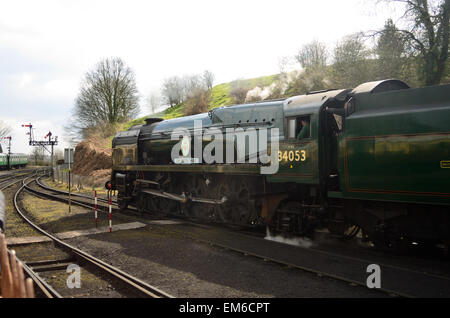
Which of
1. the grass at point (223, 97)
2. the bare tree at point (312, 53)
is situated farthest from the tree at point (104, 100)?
the bare tree at point (312, 53)

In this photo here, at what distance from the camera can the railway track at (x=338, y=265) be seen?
18.6 feet

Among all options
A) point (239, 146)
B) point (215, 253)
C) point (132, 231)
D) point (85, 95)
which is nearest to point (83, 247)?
point (132, 231)

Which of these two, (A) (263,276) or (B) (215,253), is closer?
(A) (263,276)

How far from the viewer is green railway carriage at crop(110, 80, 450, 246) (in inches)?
248

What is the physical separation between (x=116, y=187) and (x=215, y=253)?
8.82m

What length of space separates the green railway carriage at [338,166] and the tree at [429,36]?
12.4m

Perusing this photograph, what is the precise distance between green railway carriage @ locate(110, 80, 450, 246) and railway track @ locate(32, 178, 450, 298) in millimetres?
652

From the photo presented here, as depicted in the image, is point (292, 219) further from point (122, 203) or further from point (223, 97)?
point (223, 97)

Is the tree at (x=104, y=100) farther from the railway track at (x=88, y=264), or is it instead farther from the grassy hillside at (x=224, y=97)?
the railway track at (x=88, y=264)

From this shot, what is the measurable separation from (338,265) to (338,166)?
203 cm

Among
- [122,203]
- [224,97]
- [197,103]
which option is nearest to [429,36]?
[122,203]

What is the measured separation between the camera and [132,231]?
10.8 meters

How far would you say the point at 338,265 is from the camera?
274 inches
